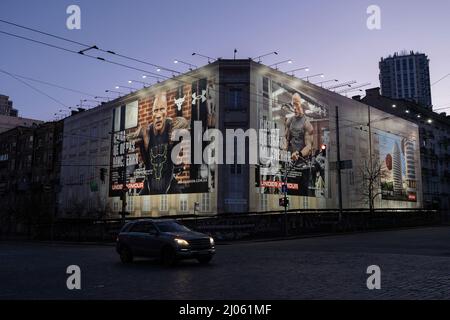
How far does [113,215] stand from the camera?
58.5m

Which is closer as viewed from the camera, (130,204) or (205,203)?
(205,203)

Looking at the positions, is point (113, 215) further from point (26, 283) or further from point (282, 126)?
point (26, 283)

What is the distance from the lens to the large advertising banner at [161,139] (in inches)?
1870

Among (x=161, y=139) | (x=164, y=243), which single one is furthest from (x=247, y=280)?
(x=161, y=139)

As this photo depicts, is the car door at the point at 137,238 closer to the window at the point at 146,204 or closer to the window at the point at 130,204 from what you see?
the window at the point at 146,204

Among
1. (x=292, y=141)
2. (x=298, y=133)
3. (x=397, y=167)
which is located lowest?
(x=397, y=167)

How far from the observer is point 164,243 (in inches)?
573

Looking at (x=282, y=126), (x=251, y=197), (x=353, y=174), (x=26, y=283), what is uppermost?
(x=282, y=126)

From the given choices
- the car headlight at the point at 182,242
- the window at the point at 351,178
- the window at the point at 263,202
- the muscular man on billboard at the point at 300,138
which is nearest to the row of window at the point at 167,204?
the window at the point at 263,202

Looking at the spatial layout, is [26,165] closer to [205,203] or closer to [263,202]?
[205,203]

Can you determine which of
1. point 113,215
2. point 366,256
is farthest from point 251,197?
point 366,256

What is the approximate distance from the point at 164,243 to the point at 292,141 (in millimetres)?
37434

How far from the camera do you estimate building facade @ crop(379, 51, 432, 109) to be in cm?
11832
